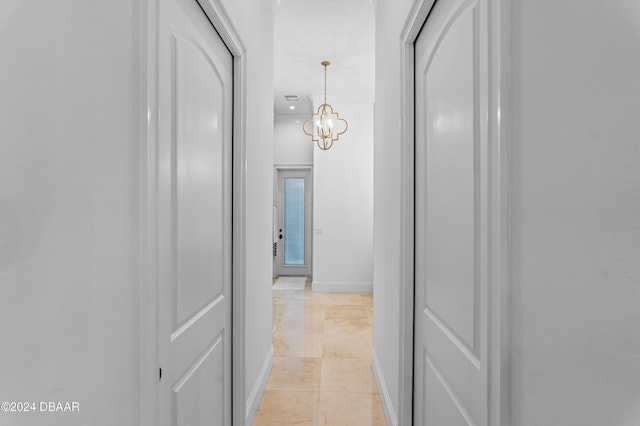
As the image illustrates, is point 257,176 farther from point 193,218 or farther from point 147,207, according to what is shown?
point 147,207

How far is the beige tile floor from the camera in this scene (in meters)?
2.25

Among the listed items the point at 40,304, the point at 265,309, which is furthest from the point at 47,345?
the point at 265,309

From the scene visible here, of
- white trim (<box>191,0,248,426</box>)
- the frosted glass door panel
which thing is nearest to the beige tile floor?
white trim (<box>191,0,248,426</box>)

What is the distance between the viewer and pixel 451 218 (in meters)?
1.20

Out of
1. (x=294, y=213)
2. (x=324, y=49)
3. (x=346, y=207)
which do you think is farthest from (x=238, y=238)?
(x=294, y=213)

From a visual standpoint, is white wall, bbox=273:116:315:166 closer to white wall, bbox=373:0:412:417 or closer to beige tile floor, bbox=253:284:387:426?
beige tile floor, bbox=253:284:387:426

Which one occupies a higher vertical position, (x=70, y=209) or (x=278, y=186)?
(x=278, y=186)

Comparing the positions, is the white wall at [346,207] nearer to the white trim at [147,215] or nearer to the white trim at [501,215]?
the white trim at [147,215]

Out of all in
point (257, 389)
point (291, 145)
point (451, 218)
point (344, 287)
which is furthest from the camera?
point (291, 145)

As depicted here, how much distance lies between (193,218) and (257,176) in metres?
1.05

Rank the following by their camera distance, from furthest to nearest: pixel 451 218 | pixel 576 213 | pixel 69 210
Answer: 1. pixel 451 218
2. pixel 69 210
3. pixel 576 213

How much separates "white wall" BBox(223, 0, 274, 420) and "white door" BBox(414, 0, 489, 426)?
3.12 ft

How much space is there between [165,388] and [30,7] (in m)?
1.04

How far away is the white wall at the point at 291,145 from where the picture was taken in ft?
21.9
